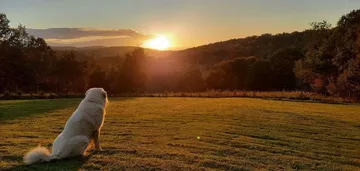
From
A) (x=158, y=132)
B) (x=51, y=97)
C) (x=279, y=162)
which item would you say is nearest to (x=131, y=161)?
(x=279, y=162)

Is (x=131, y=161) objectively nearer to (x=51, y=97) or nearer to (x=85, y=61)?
(x=51, y=97)

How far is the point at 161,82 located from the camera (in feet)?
242

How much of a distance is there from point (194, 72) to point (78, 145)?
60.4 metres

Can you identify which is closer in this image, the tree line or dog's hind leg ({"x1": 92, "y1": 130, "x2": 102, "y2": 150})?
dog's hind leg ({"x1": 92, "y1": 130, "x2": 102, "y2": 150})

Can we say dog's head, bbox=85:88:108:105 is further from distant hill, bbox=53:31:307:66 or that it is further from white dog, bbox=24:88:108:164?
distant hill, bbox=53:31:307:66

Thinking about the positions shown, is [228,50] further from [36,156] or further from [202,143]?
[36,156]

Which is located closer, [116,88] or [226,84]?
[116,88]

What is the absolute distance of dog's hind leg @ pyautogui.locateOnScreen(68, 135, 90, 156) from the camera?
808 centimetres

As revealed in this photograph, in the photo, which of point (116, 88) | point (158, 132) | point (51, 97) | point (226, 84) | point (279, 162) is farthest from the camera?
point (226, 84)

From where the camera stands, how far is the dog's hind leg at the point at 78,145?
8078 mm

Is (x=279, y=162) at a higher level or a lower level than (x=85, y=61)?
lower

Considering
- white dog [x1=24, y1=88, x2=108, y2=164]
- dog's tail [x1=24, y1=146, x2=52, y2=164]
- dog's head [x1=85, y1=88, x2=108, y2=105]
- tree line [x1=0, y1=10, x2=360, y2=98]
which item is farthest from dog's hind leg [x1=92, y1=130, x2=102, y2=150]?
tree line [x1=0, y1=10, x2=360, y2=98]

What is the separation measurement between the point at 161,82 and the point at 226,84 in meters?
14.1

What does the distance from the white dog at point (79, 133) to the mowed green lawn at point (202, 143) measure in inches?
8.4
